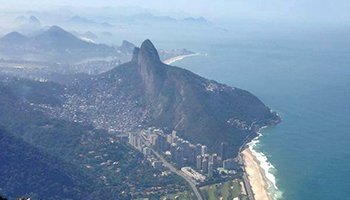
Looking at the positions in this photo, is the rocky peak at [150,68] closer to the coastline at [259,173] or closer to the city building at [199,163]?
the coastline at [259,173]

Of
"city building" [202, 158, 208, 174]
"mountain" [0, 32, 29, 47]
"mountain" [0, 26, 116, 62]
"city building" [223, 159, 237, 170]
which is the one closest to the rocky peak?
"city building" [202, 158, 208, 174]

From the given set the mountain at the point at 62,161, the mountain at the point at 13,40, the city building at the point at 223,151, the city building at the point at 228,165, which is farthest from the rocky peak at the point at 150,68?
the mountain at the point at 13,40

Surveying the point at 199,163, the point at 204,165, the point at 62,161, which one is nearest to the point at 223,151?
the point at 199,163

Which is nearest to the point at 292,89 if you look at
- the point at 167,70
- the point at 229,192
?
the point at 167,70

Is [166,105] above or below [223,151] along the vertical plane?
above

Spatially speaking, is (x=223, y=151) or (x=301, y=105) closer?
(x=223, y=151)

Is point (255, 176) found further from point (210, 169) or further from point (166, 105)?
point (166, 105)
